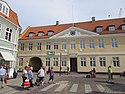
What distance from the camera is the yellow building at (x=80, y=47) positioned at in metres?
27.0

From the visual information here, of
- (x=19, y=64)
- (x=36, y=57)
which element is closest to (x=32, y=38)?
(x=36, y=57)

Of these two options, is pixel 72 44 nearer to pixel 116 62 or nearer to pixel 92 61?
pixel 92 61

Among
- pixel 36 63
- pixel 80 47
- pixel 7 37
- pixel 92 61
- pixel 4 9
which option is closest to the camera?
pixel 7 37

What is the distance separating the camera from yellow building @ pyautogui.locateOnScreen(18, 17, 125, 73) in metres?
27.0

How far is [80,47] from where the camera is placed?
29.1 meters

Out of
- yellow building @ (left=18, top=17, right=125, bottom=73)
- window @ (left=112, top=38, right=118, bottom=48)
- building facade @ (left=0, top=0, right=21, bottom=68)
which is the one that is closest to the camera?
building facade @ (left=0, top=0, right=21, bottom=68)

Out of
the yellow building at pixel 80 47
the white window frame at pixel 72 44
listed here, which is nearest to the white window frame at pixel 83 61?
the yellow building at pixel 80 47

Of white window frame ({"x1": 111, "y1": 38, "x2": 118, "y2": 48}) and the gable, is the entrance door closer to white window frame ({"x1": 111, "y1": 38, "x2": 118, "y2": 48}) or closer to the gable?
the gable

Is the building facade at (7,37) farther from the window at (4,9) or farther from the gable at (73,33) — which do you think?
the gable at (73,33)

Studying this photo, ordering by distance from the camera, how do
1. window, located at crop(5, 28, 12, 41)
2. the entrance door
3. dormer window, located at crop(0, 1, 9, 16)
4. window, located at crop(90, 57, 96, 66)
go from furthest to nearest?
1. the entrance door
2. window, located at crop(90, 57, 96, 66)
3. window, located at crop(5, 28, 12, 41)
4. dormer window, located at crop(0, 1, 9, 16)

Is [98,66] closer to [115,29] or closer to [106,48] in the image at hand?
[106,48]

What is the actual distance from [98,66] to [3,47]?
18.3 metres

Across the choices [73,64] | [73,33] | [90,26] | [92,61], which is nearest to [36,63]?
[73,64]

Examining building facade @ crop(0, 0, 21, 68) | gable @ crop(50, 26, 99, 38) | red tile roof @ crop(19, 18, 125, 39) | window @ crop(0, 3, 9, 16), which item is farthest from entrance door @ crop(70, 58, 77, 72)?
window @ crop(0, 3, 9, 16)
